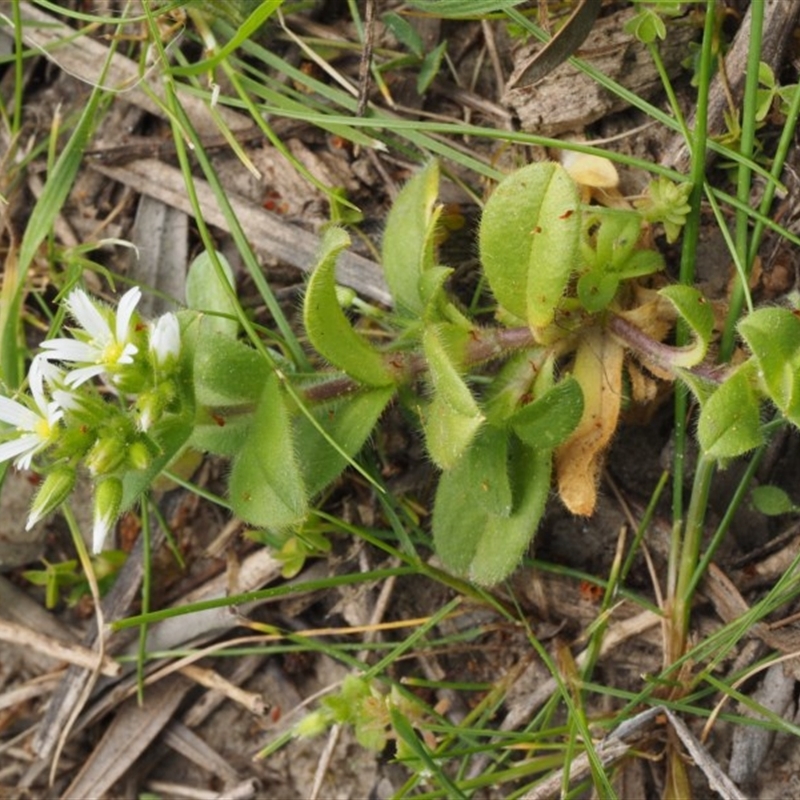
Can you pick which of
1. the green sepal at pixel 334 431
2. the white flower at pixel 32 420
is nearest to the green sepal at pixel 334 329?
the green sepal at pixel 334 431

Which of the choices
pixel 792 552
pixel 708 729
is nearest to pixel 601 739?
pixel 708 729

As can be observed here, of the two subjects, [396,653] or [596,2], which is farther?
[396,653]

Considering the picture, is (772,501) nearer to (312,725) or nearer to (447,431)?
(447,431)

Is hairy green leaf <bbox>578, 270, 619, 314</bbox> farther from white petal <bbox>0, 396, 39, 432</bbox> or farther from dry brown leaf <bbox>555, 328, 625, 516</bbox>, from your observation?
white petal <bbox>0, 396, 39, 432</bbox>

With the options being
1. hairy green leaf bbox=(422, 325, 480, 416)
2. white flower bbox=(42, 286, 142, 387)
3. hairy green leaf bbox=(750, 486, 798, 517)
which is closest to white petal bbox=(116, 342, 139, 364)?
white flower bbox=(42, 286, 142, 387)

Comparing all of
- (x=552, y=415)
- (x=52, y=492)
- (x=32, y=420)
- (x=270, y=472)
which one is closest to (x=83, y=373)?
(x=32, y=420)

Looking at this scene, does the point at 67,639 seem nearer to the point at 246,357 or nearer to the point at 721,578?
the point at 246,357

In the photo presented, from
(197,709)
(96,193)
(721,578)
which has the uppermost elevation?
(96,193)

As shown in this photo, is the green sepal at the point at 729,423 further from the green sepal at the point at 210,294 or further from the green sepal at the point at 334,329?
the green sepal at the point at 210,294
